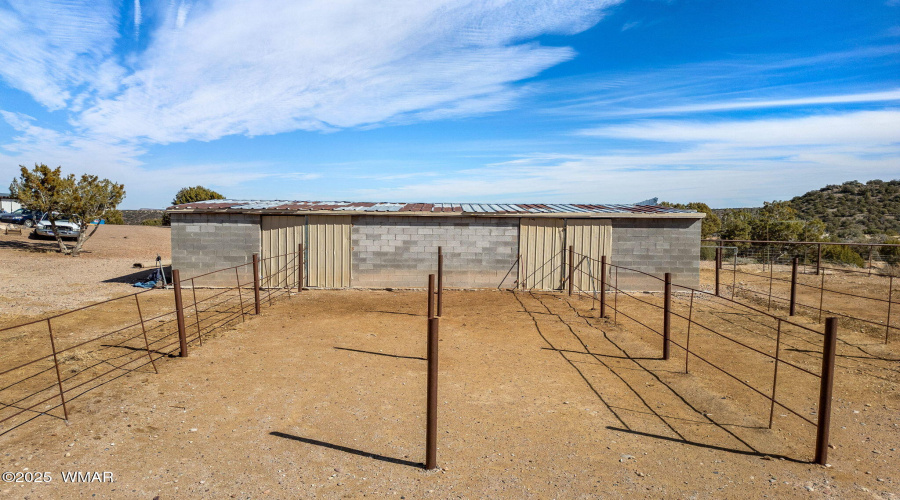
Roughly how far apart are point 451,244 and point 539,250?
2886 mm

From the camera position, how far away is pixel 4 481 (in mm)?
4156

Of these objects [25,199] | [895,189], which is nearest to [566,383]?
[25,199]

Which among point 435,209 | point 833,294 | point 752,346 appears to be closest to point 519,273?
point 435,209

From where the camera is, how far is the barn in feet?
49.8

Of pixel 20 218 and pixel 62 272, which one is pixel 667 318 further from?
pixel 20 218

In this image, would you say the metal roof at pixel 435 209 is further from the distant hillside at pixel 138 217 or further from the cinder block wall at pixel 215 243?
the distant hillside at pixel 138 217

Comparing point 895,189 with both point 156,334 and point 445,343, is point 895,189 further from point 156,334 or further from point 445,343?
point 156,334

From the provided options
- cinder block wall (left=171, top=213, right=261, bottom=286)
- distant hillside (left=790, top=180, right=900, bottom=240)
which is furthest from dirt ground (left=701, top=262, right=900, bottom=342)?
cinder block wall (left=171, top=213, right=261, bottom=286)

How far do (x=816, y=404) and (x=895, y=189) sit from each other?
51057mm

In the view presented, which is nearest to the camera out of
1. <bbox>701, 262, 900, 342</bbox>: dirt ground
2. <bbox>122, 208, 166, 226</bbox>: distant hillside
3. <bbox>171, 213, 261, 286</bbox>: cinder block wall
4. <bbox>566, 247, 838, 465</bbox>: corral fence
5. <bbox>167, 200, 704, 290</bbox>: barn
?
<bbox>566, 247, 838, 465</bbox>: corral fence

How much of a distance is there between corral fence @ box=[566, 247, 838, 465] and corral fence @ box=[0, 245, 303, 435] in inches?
289

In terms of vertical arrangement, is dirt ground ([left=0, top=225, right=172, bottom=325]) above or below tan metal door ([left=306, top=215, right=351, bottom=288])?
below

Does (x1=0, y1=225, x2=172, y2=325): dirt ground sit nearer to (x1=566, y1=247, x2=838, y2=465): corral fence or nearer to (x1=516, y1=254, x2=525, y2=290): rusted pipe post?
(x1=516, y1=254, x2=525, y2=290): rusted pipe post

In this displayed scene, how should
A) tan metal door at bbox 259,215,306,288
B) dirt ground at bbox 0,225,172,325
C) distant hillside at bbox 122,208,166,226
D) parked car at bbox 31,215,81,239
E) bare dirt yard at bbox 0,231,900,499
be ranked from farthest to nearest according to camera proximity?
distant hillside at bbox 122,208,166,226 < parked car at bbox 31,215,81,239 < tan metal door at bbox 259,215,306,288 < dirt ground at bbox 0,225,172,325 < bare dirt yard at bbox 0,231,900,499
